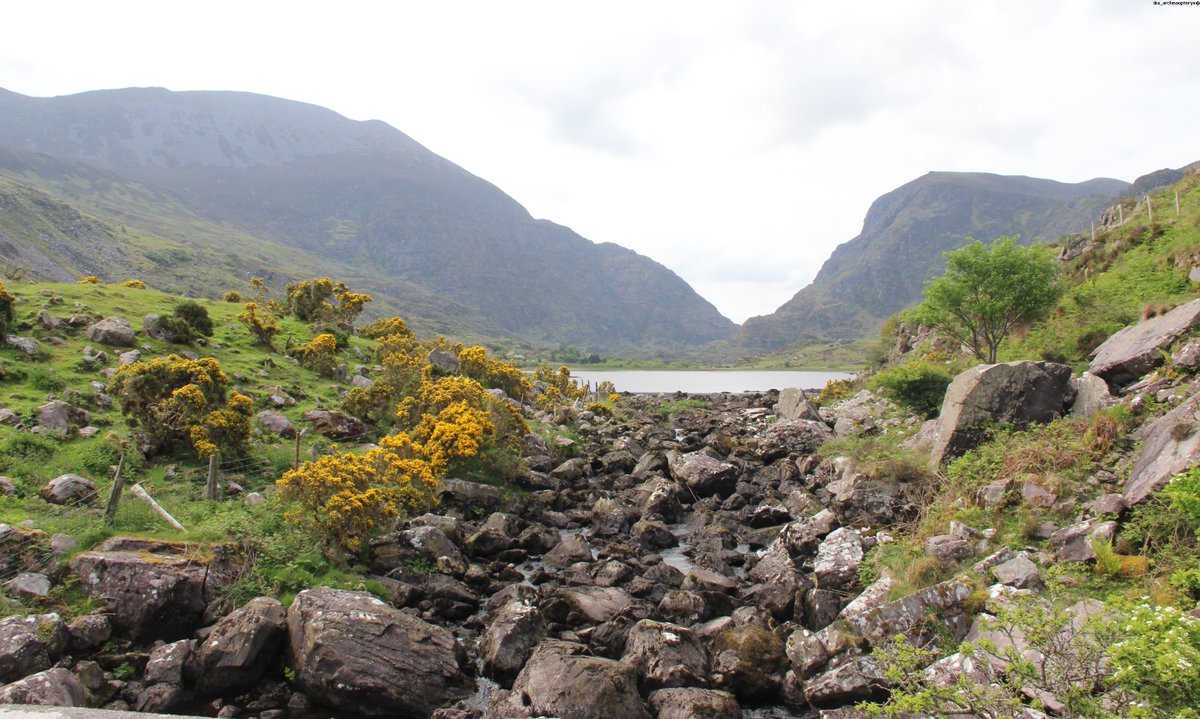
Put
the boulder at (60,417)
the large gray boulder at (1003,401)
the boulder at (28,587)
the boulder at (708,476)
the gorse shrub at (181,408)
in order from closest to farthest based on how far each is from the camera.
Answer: the boulder at (28,587)
the large gray boulder at (1003,401)
the boulder at (60,417)
the gorse shrub at (181,408)
the boulder at (708,476)

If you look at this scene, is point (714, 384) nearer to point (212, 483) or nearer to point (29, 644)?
point (212, 483)

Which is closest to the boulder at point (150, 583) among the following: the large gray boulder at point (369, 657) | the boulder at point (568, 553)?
the large gray boulder at point (369, 657)

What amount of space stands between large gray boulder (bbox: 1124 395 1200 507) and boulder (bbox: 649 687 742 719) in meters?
8.50

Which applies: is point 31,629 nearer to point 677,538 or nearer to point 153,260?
point 677,538

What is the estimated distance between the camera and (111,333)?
29375mm

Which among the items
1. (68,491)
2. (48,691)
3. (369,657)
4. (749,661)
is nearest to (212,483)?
(68,491)

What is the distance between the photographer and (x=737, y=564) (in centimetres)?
1930

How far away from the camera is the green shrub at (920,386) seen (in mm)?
25078

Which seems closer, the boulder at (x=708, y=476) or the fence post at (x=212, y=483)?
the fence post at (x=212, y=483)

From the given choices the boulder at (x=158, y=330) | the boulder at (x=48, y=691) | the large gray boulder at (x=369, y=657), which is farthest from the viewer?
the boulder at (x=158, y=330)

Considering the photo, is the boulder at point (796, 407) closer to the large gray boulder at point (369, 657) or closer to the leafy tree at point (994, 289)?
the leafy tree at point (994, 289)

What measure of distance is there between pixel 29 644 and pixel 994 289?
32.8m

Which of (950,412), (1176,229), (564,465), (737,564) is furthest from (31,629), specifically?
(1176,229)

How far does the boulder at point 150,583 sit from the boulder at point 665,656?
9699 millimetres
